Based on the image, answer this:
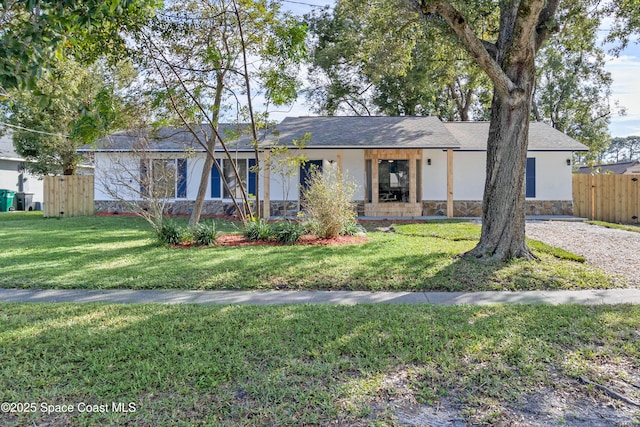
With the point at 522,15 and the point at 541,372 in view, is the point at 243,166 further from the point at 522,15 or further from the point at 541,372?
the point at 541,372

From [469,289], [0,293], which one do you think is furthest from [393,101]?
[0,293]

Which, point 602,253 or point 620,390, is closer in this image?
point 620,390

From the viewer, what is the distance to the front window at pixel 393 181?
16.7 metres

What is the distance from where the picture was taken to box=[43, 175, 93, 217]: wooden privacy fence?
1777 centimetres

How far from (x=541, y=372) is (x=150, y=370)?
10.2ft

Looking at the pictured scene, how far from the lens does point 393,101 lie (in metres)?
25.0

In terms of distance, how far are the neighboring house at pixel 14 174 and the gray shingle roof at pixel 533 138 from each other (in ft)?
77.8

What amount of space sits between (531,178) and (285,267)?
13911 millimetres

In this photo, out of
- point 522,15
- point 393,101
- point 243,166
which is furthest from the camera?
point 393,101

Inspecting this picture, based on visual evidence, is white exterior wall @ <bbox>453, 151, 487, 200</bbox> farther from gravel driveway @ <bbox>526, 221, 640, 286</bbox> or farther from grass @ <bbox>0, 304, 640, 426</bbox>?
grass @ <bbox>0, 304, 640, 426</bbox>

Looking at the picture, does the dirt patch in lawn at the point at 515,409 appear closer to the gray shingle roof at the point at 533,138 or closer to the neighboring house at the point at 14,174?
the gray shingle roof at the point at 533,138

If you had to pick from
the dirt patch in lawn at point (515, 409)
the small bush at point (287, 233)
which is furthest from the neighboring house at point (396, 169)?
the dirt patch in lawn at point (515, 409)

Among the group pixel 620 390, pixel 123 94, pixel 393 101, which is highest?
pixel 393 101

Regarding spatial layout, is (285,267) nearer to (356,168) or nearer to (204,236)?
(204,236)
